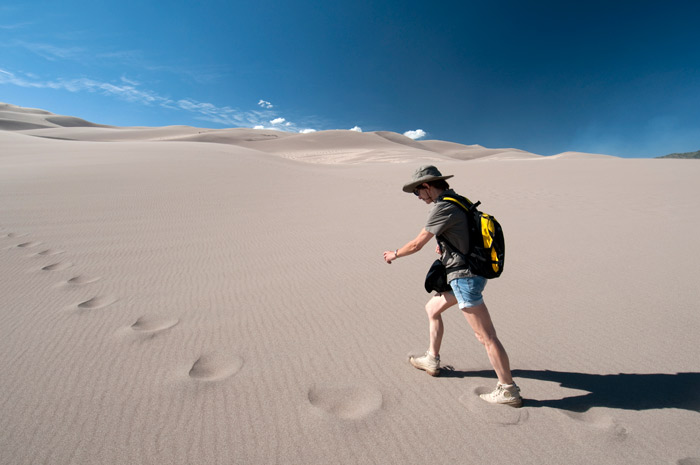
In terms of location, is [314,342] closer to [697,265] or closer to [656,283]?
[656,283]

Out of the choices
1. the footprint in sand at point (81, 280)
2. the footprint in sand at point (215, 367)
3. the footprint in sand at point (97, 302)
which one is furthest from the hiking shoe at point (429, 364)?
the footprint in sand at point (81, 280)

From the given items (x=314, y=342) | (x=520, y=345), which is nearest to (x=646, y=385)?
(x=520, y=345)

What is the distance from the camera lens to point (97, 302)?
3523 mm

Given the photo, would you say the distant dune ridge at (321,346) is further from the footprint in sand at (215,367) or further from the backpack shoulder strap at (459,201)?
the backpack shoulder strap at (459,201)

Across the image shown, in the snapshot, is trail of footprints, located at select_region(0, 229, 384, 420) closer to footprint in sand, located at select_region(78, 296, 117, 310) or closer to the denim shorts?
footprint in sand, located at select_region(78, 296, 117, 310)

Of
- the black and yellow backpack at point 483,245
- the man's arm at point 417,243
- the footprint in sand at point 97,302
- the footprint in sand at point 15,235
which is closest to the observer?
the black and yellow backpack at point 483,245

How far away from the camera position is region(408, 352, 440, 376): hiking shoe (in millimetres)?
2424

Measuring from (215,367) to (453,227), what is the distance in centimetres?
195

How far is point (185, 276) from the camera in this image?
14.2ft

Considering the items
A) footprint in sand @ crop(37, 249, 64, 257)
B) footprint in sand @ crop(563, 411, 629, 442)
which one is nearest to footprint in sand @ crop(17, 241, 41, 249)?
footprint in sand @ crop(37, 249, 64, 257)

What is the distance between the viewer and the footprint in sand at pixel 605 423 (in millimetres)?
1907

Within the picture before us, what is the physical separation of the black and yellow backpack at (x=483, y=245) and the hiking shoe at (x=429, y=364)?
2.54ft

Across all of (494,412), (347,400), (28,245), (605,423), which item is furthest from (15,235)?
(605,423)

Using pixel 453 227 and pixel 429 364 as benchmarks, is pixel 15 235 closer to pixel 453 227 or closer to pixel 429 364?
Result: pixel 429 364
